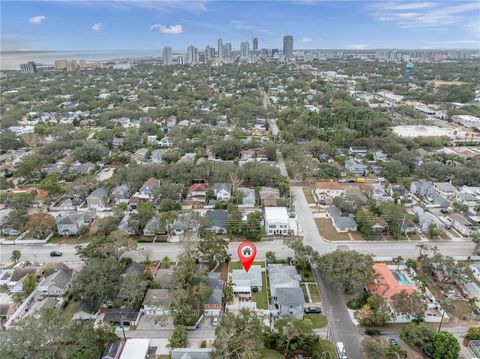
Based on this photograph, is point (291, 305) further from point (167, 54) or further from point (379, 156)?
point (167, 54)

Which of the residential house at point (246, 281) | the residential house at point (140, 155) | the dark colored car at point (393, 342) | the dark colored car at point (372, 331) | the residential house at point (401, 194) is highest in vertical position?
the residential house at point (140, 155)

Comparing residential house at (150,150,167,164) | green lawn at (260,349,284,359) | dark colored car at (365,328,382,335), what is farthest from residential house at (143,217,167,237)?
dark colored car at (365,328,382,335)

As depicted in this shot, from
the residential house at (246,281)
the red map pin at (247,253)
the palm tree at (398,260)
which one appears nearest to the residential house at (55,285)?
the residential house at (246,281)

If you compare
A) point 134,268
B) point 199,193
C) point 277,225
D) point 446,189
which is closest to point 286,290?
point 277,225

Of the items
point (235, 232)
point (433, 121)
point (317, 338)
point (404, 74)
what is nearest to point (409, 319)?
point (317, 338)

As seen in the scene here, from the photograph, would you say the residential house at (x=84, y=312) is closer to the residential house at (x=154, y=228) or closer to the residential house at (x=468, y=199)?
the residential house at (x=154, y=228)

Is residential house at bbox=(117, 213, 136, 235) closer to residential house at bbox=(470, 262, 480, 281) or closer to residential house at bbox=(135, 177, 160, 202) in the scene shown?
residential house at bbox=(135, 177, 160, 202)
